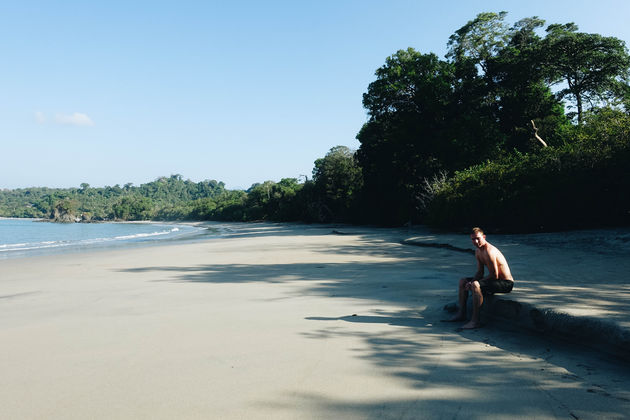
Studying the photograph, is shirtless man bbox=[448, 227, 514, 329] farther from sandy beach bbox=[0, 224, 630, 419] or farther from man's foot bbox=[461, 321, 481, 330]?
sandy beach bbox=[0, 224, 630, 419]

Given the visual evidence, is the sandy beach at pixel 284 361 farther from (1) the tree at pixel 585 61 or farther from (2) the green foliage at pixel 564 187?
(1) the tree at pixel 585 61

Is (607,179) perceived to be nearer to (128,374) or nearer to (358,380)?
(358,380)

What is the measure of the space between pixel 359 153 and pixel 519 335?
1282 inches

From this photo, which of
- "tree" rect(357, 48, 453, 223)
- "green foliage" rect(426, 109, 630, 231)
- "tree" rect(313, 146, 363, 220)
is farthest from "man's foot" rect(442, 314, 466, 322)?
"tree" rect(313, 146, 363, 220)

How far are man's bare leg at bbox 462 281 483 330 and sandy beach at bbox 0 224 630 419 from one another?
166mm

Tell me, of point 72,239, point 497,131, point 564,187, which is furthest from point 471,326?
point 72,239

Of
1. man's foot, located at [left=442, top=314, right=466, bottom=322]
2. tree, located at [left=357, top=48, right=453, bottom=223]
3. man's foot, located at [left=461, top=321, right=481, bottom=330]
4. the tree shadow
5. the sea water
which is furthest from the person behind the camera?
tree, located at [left=357, top=48, right=453, bottom=223]

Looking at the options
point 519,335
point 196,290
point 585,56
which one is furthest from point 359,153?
point 519,335

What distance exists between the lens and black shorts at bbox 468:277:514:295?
209 inches

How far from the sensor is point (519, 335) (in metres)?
4.59

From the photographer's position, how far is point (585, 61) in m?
25.6

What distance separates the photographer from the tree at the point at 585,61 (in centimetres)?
2498

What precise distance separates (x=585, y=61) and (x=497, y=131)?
22.3 feet

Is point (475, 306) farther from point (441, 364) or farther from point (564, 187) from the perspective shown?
point (564, 187)
